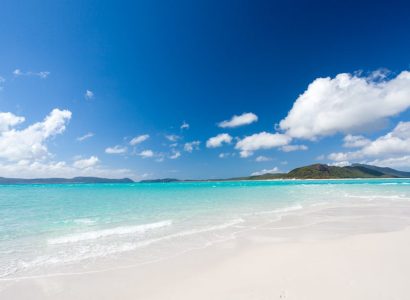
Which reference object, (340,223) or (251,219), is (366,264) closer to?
(340,223)

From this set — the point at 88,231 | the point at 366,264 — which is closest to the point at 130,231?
the point at 88,231

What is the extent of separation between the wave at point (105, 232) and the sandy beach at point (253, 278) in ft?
11.9

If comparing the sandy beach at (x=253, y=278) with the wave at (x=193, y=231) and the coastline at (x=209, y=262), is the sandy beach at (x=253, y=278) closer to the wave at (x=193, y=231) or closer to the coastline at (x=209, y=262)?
the coastline at (x=209, y=262)

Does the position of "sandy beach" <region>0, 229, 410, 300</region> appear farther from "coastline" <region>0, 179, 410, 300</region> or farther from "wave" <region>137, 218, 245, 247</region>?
"wave" <region>137, 218, 245, 247</region>

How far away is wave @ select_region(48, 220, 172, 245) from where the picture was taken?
893 cm

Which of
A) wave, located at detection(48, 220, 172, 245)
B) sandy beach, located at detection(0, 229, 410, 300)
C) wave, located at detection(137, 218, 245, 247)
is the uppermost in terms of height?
wave, located at detection(48, 220, 172, 245)

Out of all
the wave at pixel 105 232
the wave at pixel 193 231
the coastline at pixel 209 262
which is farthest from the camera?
the wave at pixel 105 232

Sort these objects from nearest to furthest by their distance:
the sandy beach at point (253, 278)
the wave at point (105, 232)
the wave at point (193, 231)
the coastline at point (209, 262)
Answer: the sandy beach at point (253, 278) < the coastline at point (209, 262) < the wave at point (193, 231) < the wave at point (105, 232)

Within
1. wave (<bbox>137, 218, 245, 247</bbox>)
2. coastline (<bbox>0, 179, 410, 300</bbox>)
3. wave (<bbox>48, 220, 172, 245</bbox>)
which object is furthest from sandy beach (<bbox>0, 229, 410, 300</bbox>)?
wave (<bbox>48, 220, 172, 245</bbox>)

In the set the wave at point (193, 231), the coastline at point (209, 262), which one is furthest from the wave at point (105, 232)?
the wave at point (193, 231)

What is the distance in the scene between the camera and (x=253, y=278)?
514 centimetres

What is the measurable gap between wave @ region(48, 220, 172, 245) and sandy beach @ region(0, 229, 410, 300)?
3.64 m

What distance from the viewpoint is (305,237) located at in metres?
8.89

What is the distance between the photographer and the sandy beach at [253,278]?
4453 mm
